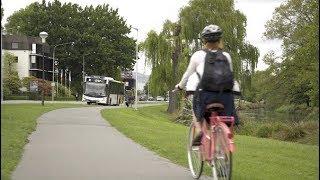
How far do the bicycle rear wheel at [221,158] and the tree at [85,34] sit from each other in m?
76.4

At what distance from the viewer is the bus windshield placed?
185ft

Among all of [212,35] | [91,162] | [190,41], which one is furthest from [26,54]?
[212,35]

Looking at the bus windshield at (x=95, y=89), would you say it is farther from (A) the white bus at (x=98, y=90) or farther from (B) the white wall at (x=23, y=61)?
(B) the white wall at (x=23, y=61)

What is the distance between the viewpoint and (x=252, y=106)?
244 ft

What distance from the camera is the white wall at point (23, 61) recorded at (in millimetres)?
96625

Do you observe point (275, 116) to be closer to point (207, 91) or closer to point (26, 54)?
point (207, 91)

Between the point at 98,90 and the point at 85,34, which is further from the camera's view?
the point at 85,34

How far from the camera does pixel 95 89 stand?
56500 millimetres

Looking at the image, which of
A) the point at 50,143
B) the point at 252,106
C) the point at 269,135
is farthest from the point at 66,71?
the point at 50,143

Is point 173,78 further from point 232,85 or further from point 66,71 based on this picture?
point 66,71

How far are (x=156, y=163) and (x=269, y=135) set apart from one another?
21393 millimetres

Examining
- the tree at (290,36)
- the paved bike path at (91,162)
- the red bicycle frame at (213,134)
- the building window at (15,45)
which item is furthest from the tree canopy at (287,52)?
the building window at (15,45)

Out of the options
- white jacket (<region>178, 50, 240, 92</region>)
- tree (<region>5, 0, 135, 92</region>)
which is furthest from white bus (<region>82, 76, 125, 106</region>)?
white jacket (<region>178, 50, 240, 92</region>)

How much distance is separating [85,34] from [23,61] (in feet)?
63.0
